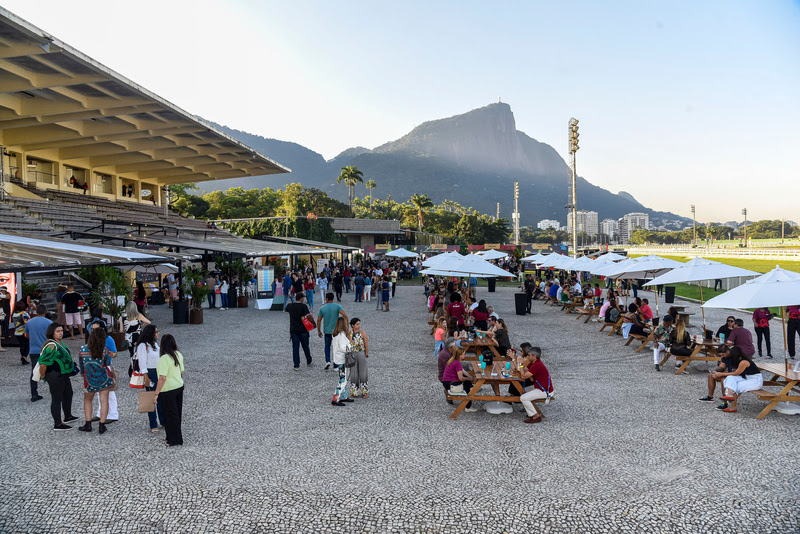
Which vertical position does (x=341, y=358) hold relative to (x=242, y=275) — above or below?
below

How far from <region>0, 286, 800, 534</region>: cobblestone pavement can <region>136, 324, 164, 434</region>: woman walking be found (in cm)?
26

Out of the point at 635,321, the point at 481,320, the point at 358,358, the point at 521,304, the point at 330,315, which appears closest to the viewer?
the point at 358,358

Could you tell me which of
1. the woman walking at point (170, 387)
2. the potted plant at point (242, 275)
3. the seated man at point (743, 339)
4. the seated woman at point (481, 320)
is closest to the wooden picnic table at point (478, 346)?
the seated woman at point (481, 320)


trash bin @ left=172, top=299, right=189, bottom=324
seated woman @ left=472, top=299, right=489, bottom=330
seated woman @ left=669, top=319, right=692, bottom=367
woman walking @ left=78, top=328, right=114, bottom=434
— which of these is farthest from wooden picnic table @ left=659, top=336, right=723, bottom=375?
trash bin @ left=172, top=299, right=189, bottom=324

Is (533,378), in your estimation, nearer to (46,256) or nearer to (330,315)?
(330,315)

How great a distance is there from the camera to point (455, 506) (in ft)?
14.3

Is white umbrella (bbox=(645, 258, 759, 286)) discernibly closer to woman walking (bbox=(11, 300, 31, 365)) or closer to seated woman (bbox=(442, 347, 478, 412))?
seated woman (bbox=(442, 347, 478, 412))

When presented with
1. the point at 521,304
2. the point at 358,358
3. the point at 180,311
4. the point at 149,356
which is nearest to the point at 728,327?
Answer: the point at 358,358

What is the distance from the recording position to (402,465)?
5176 mm

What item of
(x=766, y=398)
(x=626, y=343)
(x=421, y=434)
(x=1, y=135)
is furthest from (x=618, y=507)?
(x=1, y=135)

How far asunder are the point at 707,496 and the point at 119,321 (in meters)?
12.3

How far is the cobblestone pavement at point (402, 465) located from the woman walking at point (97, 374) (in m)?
0.26

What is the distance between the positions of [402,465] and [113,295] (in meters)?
10.3

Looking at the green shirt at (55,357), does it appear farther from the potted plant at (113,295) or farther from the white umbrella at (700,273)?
the white umbrella at (700,273)
